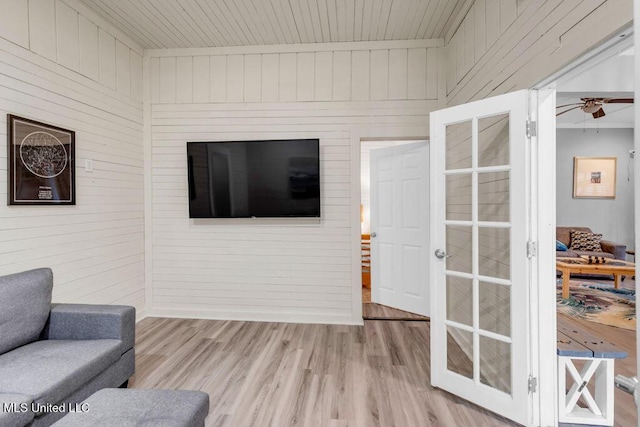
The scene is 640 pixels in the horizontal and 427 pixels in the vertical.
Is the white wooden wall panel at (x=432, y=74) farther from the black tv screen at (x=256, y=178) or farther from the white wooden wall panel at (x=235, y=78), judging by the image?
the white wooden wall panel at (x=235, y=78)

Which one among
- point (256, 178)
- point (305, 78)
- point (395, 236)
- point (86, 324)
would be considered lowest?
point (86, 324)

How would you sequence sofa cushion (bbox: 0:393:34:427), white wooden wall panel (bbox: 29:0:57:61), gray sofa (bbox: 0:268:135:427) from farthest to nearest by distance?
white wooden wall panel (bbox: 29:0:57:61)
gray sofa (bbox: 0:268:135:427)
sofa cushion (bbox: 0:393:34:427)

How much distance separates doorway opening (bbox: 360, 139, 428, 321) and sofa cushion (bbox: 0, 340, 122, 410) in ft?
8.39

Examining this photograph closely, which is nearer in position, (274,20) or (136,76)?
(274,20)

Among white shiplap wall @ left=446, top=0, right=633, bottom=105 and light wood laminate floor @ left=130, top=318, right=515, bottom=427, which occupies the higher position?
white shiplap wall @ left=446, top=0, right=633, bottom=105

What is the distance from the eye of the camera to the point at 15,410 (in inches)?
53.1

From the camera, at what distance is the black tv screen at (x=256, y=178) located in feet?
11.1

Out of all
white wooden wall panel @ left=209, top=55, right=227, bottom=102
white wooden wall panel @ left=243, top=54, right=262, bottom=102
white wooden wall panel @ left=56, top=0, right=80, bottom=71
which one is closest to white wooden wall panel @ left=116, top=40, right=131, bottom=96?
white wooden wall panel @ left=56, top=0, right=80, bottom=71

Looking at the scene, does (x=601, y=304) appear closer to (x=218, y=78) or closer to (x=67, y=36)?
(x=218, y=78)

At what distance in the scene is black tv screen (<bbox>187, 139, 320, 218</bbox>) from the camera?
338 cm

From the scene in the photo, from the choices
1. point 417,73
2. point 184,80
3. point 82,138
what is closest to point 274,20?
point 184,80

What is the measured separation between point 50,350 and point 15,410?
614 millimetres

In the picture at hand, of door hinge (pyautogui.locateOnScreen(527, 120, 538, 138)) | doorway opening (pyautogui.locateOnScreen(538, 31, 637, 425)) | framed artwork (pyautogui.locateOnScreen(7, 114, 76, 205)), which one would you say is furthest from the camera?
doorway opening (pyautogui.locateOnScreen(538, 31, 637, 425))

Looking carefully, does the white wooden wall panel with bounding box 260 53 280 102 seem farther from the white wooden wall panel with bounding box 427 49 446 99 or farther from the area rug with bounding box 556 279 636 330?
the area rug with bounding box 556 279 636 330
